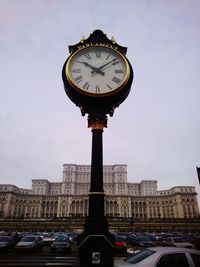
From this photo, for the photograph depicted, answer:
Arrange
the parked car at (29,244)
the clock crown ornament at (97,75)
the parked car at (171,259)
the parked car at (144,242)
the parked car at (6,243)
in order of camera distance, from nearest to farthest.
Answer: the parked car at (171,259) < the clock crown ornament at (97,75) < the parked car at (29,244) < the parked car at (6,243) < the parked car at (144,242)

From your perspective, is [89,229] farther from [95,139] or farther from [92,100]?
[92,100]

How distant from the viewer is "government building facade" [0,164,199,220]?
121 metres

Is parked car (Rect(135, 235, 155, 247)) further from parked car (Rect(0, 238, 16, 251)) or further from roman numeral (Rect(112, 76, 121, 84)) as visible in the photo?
roman numeral (Rect(112, 76, 121, 84))

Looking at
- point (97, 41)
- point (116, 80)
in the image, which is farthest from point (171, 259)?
point (97, 41)

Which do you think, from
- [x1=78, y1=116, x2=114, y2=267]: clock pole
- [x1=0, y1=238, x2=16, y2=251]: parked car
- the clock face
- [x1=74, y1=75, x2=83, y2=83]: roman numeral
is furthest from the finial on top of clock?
[x1=0, y1=238, x2=16, y2=251]: parked car

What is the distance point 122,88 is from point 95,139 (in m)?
1.54

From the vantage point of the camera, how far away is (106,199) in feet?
408

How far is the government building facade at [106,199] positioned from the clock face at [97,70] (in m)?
116

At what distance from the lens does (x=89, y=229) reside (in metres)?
4.94

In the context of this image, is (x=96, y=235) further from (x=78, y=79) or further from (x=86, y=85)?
(x=78, y=79)

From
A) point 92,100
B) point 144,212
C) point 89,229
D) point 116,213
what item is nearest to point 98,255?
point 89,229

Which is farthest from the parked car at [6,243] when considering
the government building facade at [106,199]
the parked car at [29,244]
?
the government building facade at [106,199]

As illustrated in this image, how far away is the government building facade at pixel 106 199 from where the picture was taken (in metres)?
121

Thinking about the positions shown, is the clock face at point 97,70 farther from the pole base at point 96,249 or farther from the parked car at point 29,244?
the parked car at point 29,244
